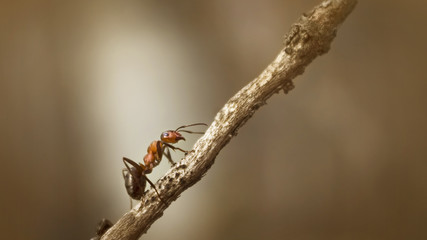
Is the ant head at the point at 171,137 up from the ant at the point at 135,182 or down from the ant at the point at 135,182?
up

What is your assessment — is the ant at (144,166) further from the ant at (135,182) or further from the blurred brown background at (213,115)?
the blurred brown background at (213,115)

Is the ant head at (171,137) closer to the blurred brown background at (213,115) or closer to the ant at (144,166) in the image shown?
the ant at (144,166)

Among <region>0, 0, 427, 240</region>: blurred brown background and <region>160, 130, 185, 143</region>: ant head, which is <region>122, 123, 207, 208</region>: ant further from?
<region>0, 0, 427, 240</region>: blurred brown background

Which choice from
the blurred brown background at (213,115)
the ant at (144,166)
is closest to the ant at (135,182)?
the ant at (144,166)

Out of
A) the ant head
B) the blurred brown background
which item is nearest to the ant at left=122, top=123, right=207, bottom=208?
the ant head

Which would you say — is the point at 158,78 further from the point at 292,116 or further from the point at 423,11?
the point at 423,11

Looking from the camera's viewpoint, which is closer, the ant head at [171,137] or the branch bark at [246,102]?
the branch bark at [246,102]

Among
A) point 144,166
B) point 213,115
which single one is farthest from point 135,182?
point 213,115
